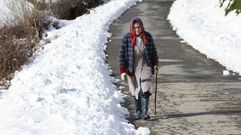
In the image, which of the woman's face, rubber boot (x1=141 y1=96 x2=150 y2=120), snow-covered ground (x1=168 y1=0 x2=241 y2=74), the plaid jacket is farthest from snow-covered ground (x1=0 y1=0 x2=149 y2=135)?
snow-covered ground (x1=168 y1=0 x2=241 y2=74)

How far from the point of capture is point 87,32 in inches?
782

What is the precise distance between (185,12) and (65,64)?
13.1 m

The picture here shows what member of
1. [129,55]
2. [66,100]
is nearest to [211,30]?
[66,100]

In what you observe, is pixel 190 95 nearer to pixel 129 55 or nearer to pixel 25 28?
pixel 129 55

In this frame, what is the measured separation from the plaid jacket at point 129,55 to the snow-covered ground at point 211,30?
14.3 ft

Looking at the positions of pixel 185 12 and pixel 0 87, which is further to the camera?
pixel 185 12

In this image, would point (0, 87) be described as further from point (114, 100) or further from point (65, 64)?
point (114, 100)

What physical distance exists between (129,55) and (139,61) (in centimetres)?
20

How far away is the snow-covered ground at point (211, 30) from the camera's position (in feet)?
46.7

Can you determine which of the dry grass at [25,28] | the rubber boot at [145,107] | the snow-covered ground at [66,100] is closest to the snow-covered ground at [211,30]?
the snow-covered ground at [66,100]

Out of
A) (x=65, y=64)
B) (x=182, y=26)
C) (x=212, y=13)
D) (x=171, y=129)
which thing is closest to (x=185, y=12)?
(x=212, y=13)

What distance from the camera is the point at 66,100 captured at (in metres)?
9.41

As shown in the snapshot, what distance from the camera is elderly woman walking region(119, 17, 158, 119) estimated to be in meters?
8.51

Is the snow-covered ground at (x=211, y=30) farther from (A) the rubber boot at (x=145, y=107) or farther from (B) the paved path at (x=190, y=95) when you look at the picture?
(A) the rubber boot at (x=145, y=107)
